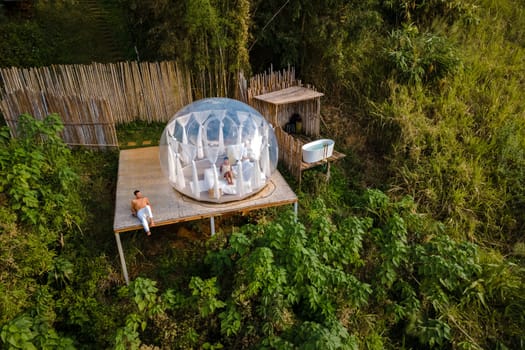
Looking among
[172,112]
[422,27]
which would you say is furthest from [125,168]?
[422,27]

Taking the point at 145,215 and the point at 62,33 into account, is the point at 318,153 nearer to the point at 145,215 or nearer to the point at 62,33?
the point at 145,215

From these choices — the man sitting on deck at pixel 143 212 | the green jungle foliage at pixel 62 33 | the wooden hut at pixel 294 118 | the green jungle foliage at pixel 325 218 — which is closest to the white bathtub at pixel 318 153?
the wooden hut at pixel 294 118

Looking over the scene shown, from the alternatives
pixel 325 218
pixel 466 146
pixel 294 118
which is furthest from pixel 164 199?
pixel 466 146

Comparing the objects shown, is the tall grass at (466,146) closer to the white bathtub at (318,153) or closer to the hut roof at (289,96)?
the white bathtub at (318,153)

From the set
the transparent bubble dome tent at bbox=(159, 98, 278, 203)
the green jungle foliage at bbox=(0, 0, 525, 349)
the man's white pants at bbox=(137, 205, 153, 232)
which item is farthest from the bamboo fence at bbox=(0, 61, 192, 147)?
the man's white pants at bbox=(137, 205, 153, 232)

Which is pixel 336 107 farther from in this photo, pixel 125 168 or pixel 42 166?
pixel 42 166

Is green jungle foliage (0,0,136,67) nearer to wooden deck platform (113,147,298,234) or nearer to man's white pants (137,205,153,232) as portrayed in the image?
wooden deck platform (113,147,298,234)
